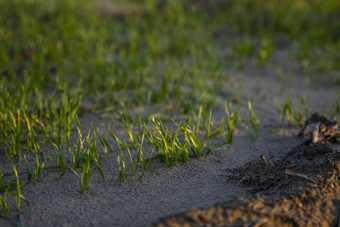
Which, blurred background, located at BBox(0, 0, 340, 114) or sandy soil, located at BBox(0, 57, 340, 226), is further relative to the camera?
blurred background, located at BBox(0, 0, 340, 114)

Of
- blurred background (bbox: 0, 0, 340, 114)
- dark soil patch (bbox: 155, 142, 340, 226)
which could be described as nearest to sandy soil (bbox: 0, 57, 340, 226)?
dark soil patch (bbox: 155, 142, 340, 226)

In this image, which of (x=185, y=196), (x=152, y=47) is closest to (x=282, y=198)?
(x=185, y=196)

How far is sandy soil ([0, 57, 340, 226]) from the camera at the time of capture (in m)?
1.53

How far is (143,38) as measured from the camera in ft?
15.5

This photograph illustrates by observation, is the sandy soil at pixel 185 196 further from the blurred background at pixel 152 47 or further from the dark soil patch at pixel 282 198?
the blurred background at pixel 152 47

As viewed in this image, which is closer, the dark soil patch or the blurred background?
the dark soil patch

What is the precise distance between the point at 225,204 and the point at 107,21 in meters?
4.19

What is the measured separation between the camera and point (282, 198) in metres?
1.61

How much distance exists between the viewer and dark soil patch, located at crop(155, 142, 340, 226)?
147 cm

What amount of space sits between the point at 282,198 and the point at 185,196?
0.45 meters

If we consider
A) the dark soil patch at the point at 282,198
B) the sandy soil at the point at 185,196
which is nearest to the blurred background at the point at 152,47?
the sandy soil at the point at 185,196

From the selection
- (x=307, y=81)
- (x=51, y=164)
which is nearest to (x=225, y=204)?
(x=51, y=164)

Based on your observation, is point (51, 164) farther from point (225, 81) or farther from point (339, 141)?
point (225, 81)

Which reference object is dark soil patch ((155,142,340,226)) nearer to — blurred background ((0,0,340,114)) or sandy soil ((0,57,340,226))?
sandy soil ((0,57,340,226))
